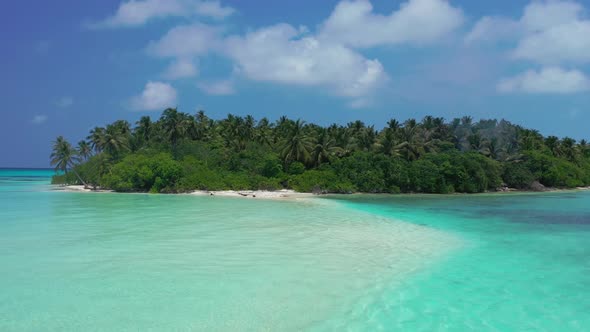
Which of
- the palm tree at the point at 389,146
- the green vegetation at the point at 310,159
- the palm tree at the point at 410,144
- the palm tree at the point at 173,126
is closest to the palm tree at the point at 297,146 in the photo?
the green vegetation at the point at 310,159

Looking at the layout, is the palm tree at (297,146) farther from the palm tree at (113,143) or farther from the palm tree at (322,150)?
the palm tree at (113,143)

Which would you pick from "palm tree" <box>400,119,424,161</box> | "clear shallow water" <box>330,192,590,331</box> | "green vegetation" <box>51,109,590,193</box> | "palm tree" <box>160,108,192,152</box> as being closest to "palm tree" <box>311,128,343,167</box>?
"green vegetation" <box>51,109,590,193</box>

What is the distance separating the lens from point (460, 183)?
5044 cm

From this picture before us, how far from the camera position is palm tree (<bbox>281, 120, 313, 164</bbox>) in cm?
5022

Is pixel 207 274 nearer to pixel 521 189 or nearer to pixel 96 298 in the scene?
pixel 96 298

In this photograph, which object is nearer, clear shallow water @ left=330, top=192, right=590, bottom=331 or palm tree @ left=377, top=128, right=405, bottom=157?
clear shallow water @ left=330, top=192, right=590, bottom=331

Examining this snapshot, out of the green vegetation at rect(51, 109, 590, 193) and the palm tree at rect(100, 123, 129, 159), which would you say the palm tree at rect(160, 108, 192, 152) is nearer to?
the green vegetation at rect(51, 109, 590, 193)

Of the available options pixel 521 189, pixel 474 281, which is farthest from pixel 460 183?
pixel 474 281

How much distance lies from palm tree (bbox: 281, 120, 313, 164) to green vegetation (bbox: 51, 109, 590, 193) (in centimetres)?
12

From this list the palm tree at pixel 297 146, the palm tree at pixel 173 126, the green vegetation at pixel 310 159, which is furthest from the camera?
the palm tree at pixel 173 126

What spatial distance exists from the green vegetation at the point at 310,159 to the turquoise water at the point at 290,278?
27.5 metres

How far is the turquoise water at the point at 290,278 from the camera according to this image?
745 cm

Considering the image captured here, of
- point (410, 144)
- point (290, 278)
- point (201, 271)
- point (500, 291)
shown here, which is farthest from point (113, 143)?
point (500, 291)

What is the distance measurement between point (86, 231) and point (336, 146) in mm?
40361
